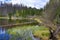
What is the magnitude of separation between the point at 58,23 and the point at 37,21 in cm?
38

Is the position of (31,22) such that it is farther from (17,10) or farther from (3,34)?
(3,34)

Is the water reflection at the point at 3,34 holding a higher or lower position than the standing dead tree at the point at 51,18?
lower

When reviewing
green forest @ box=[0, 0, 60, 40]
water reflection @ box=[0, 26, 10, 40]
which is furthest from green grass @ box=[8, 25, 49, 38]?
water reflection @ box=[0, 26, 10, 40]

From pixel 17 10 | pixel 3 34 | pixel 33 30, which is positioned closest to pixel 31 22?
pixel 33 30

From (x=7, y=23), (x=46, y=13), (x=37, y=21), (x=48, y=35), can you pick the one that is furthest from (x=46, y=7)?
(x=7, y=23)

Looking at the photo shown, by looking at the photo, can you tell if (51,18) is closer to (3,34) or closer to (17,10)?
(17,10)

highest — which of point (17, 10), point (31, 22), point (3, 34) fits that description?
point (17, 10)

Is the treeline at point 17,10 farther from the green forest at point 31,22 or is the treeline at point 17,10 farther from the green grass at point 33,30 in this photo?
the green grass at point 33,30

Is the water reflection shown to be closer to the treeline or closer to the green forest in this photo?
the green forest

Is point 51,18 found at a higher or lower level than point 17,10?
lower

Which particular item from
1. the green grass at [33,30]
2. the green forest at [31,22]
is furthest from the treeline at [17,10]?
the green grass at [33,30]

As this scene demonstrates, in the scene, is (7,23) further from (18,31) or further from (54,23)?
(54,23)

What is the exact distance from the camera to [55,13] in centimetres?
282

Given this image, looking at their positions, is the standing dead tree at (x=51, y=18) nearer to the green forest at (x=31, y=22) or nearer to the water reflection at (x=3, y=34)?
the green forest at (x=31, y=22)
